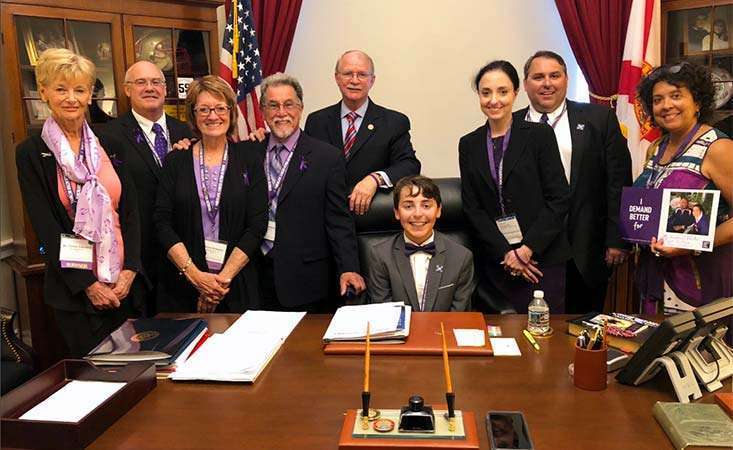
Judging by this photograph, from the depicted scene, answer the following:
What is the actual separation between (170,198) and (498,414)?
5.46 feet

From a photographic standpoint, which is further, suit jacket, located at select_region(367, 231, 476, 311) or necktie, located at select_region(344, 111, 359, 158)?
necktie, located at select_region(344, 111, 359, 158)

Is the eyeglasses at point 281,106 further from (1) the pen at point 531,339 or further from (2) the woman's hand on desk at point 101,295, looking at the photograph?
(1) the pen at point 531,339

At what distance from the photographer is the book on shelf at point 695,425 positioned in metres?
1.23

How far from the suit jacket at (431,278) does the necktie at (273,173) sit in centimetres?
48

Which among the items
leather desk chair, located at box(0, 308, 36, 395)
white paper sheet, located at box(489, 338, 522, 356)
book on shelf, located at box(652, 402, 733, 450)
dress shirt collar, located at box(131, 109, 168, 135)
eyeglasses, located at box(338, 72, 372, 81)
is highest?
eyeglasses, located at box(338, 72, 372, 81)

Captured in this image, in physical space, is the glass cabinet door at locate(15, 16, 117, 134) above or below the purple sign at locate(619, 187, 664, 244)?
above

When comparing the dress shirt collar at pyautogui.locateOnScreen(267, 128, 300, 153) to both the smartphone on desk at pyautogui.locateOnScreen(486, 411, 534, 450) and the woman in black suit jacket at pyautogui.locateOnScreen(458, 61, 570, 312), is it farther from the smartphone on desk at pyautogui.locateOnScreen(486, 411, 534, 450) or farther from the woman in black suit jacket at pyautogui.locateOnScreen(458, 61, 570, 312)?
the smartphone on desk at pyautogui.locateOnScreen(486, 411, 534, 450)

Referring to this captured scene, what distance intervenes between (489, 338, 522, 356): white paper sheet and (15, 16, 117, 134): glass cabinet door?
7.53 ft

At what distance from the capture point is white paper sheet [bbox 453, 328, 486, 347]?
177 centimetres

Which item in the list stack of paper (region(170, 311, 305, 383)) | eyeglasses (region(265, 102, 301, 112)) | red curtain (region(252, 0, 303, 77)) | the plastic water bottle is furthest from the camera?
red curtain (region(252, 0, 303, 77))

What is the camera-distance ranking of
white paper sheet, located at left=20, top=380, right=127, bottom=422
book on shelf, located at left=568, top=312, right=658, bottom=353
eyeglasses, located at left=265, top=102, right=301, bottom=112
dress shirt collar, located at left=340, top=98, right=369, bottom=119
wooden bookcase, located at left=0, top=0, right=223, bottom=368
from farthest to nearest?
wooden bookcase, located at left=0, top=0, right=223, bottom=368 < dress shirt collar, located at left=340, top=98, right=369, bottom=119 < eyeglasses, located at left=265, top=102, right=301, bottom=112 < book on shelf, located at left=568, top=312, right=658, bottom=353 < white paper sheet, located at left=20, top=380, right=127, bottom=422

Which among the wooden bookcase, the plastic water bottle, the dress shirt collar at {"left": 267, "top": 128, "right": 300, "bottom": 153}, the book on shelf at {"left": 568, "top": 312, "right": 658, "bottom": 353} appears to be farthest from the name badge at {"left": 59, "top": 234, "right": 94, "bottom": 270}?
the book on shelf at {"left": 568, "top": 312, "right": 658, "bottom": 353}

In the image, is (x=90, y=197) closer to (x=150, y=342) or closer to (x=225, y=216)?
Answer: (x=225, y=216)

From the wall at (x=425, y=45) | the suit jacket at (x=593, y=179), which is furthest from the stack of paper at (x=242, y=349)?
the wall at (x=425, y=45)
